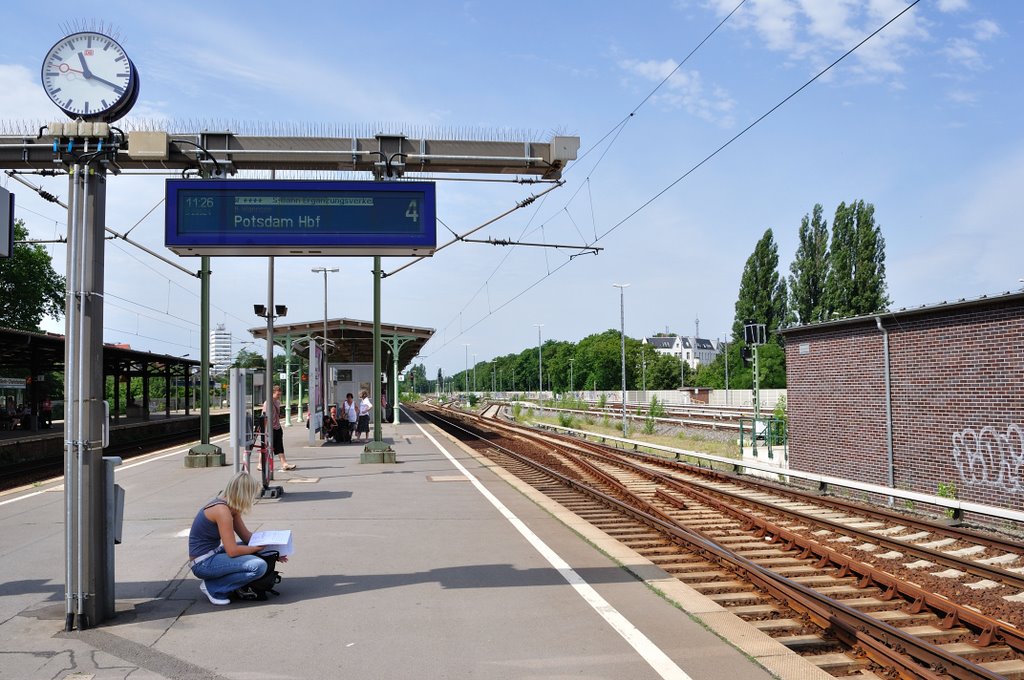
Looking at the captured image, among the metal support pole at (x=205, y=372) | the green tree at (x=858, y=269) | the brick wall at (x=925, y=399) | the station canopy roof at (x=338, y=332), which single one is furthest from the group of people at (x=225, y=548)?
the green tree at (x=858, y=269)

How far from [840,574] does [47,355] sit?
34278 mm

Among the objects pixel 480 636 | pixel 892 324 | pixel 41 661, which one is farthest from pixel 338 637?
pixel 892 324

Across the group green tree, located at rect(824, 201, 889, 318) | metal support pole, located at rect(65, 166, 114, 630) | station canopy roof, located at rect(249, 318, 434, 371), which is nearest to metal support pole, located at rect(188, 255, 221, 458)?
metal support pole, located at rect(65, 166, 114, 630)

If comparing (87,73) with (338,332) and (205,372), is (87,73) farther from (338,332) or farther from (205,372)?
(338,332)

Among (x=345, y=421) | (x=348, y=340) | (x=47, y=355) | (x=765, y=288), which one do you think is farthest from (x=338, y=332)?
(x=765, y=288)

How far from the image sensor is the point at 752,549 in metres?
9.44

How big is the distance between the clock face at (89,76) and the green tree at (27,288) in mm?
57299

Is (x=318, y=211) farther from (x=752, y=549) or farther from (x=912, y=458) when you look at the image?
(x=912, y=458)

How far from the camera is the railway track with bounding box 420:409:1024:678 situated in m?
5.63

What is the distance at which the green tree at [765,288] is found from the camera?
2736 inches

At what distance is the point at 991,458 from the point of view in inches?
475

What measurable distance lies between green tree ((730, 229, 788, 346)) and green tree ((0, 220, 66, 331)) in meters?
53.1

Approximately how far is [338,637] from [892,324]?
1191 centimetres

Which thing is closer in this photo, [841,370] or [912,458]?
[912,458]
